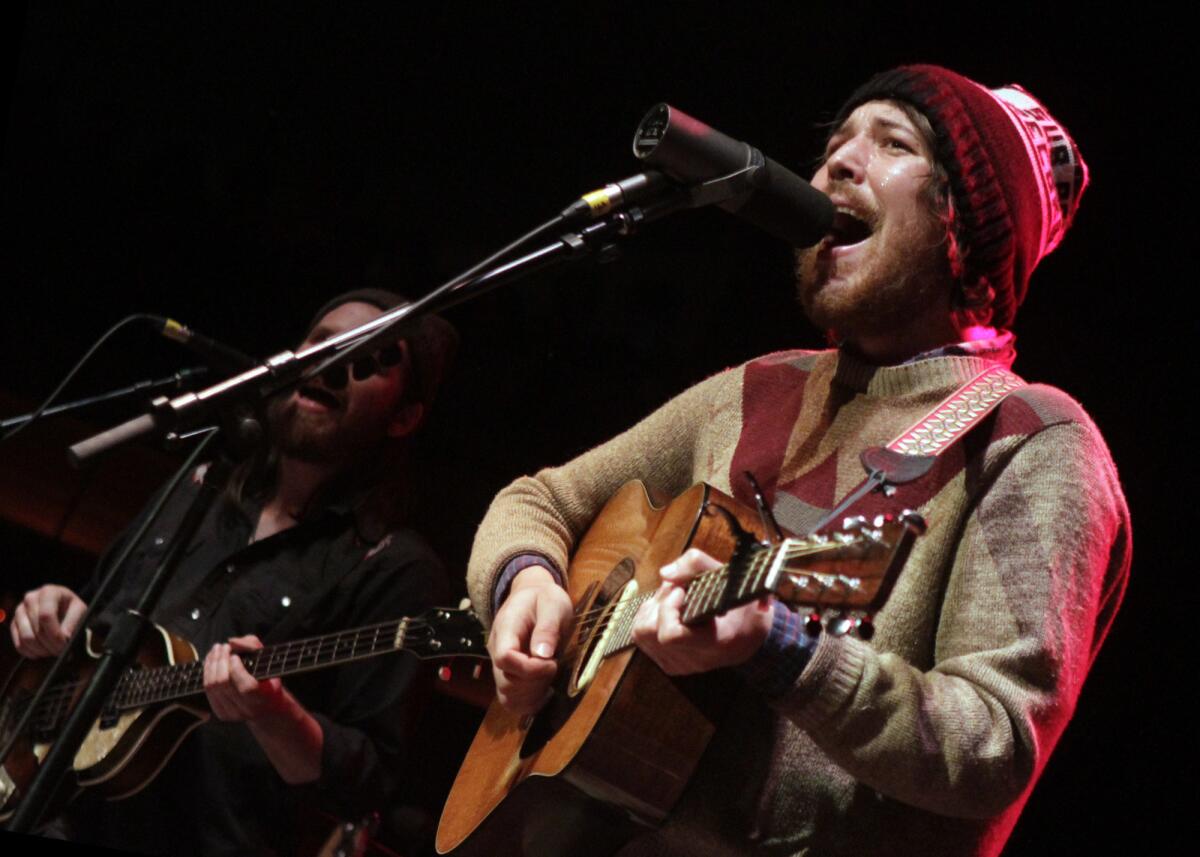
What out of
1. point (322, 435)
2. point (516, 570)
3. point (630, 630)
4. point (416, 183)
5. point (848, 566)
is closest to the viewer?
point (848, 566)

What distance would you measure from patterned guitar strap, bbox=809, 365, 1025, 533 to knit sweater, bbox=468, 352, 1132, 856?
0.03 metres

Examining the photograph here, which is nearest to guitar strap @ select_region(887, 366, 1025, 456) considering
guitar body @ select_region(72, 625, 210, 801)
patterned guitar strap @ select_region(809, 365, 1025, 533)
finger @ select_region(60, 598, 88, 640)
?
patterned guitar strap @ select_region(809, 365, 1025, 533)

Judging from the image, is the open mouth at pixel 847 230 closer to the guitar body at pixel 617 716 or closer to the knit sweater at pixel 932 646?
the knit sweater at pixel 932 646

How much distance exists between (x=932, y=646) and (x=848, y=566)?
0.42m

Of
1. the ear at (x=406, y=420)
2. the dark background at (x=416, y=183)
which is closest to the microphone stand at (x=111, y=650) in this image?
the ear at (x=406, y=420)

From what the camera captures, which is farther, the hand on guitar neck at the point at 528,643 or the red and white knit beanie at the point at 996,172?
the red and white knit beanie at the point at 996,172

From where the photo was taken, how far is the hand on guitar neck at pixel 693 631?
1430 millimetres

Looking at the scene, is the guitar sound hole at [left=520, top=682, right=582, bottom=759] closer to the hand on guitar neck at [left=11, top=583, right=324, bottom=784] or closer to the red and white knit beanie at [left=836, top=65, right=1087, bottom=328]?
the red and white knit beanie at [left=836, top=65, right=1087, bottom=328]

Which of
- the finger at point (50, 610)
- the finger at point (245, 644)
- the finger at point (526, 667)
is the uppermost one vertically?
the finger at point (526, 667)

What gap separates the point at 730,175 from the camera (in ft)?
5.81

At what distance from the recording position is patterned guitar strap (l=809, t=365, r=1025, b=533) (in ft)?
5.10

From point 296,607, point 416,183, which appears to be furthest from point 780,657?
point 416,183

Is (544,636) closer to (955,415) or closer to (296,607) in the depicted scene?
(955,415)

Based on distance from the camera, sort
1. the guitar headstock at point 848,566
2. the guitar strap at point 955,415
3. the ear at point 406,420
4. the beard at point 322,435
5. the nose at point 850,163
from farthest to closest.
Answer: the ear at point 406,420, the beard at point 322,435, the nose at point 850,163, the guitar strap at point 955,415, the guitar headstock at point 848,566
